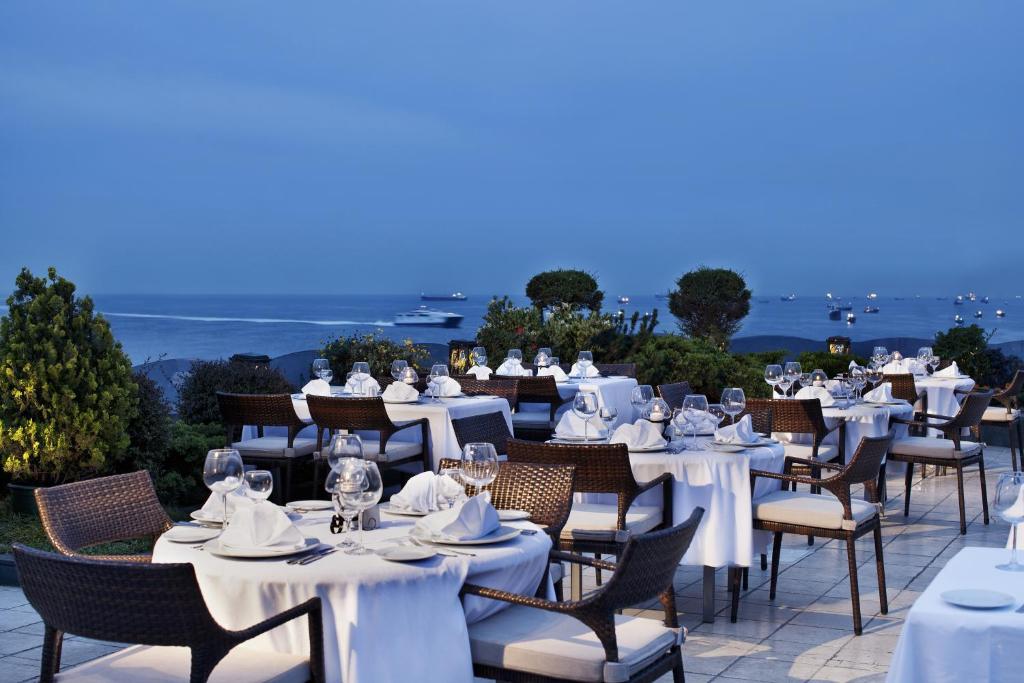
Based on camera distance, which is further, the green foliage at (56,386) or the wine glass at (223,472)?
the green foliage at (56,386)

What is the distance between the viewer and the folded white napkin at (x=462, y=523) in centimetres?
357

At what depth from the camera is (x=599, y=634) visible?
3.26 metres

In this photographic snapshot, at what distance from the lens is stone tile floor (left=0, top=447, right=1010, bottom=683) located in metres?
4.89

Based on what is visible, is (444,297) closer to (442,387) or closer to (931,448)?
(442,387)

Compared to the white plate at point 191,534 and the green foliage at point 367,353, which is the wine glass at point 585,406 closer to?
the white plate at point 191,534

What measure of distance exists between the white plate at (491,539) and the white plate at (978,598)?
1.33 meters

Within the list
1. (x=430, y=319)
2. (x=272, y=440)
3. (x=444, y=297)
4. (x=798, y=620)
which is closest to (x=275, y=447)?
(x=272, y=440)

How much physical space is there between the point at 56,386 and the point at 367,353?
4.99 meters

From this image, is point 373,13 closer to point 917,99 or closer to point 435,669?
point 917,99

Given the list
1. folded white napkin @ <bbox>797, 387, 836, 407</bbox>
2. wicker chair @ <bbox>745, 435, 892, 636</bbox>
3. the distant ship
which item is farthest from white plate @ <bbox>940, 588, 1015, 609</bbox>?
the distant ship

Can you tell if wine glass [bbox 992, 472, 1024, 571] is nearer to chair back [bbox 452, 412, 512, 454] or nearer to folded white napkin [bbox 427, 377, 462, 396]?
chair back [bbox 452, 412, 512, 454]

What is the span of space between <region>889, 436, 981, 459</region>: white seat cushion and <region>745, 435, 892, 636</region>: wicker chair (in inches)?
90.2

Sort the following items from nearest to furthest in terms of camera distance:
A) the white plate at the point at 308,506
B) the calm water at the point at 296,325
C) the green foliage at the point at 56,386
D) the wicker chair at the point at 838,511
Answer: the white plate at the point at 308,506, the wicker chair at the point at 838,511, the green foliage at the point at 56,386, the calm water at the point at 296,325

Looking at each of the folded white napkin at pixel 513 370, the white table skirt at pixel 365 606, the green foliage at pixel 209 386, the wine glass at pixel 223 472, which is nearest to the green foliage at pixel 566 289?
the folded white napkin at pixel 513 370
